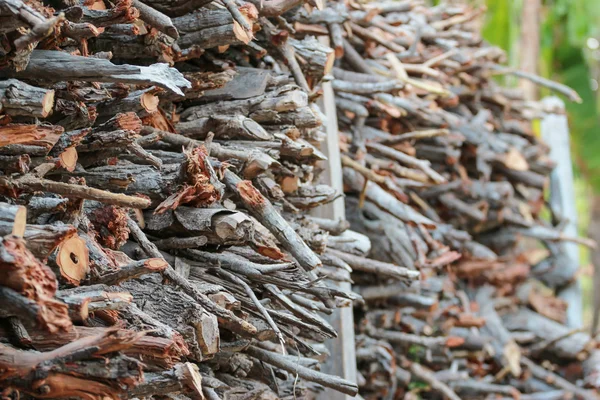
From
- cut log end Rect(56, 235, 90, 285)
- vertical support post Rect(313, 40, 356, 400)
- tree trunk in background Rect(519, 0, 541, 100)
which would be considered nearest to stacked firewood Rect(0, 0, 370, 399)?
cut log end Rect(56, 235, 90, 285)

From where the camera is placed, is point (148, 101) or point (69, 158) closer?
point (69, 158)

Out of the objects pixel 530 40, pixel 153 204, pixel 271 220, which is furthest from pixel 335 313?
pixel 530 40

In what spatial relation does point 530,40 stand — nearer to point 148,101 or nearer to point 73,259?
point 148,101

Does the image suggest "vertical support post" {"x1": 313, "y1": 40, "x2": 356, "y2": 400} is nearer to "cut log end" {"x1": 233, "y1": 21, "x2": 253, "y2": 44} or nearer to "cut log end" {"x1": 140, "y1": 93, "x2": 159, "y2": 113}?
"cut log end" {"x1": 233, "y1": 21, "x2": 253, "y2": 44}

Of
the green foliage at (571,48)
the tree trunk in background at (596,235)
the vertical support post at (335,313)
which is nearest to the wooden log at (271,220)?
the vertical support post at (335,313)

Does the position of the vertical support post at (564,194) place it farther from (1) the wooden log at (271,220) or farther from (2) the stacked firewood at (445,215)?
(1) the wooden log at (271,220)

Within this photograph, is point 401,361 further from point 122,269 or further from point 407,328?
point 122,269
